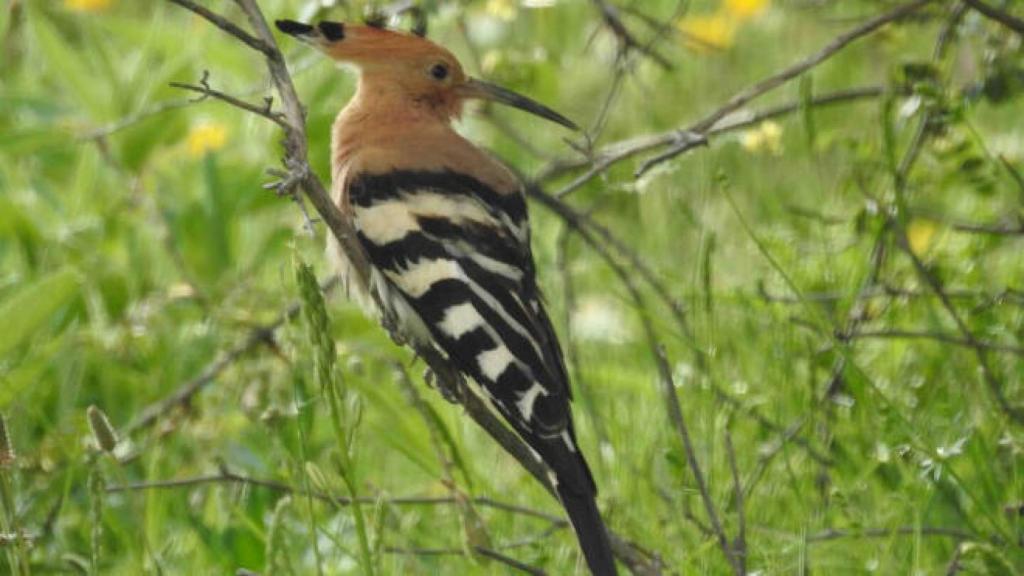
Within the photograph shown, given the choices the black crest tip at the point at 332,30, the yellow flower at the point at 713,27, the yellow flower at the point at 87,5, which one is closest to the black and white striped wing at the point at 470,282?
the black crest tip at the point at 332,30

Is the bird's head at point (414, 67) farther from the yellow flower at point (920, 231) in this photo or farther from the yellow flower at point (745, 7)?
the yellow flower at point (745, 7)

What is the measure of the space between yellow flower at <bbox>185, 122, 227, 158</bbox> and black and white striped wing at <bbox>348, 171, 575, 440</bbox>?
4.03ft

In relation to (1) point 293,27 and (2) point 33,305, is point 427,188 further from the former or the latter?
(2) point 33,305

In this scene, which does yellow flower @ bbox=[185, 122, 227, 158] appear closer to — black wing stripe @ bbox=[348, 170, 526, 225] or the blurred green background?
the blurred green background

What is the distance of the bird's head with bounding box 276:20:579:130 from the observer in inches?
104

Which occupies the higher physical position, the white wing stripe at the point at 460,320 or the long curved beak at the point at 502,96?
the long curved beak at the point at 502,96

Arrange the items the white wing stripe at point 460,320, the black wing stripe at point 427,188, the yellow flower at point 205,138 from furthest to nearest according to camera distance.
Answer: the yellow flower at point 205,138 < the black wing stripe at point 427,188 < the white wing stripe at point 460,320

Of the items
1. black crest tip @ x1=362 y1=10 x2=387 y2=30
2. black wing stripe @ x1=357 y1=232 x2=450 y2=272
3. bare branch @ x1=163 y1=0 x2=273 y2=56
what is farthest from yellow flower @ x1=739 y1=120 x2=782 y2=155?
bare branch @ x1=163 y1=0 x2=273 y2=56

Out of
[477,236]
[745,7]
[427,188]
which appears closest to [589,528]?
[477,236]

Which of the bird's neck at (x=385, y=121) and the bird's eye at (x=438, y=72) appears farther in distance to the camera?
the bird's eye at (x=438, y=72)

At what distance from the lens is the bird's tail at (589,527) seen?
6.31 feet

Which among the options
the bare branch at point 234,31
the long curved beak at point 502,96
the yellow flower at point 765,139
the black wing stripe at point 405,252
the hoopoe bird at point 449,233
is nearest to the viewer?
the bare branch at point 234,31

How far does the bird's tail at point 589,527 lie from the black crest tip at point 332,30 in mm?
807

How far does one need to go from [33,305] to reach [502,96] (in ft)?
2.45
